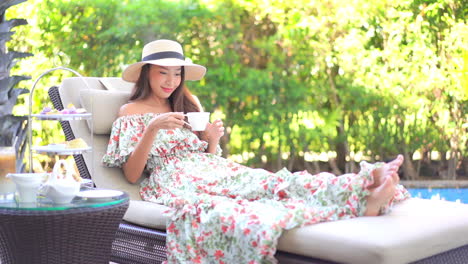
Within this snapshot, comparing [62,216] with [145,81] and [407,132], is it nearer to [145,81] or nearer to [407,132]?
[145,81]

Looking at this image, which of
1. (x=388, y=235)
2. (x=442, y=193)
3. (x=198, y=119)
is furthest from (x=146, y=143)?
(x=442, y=193)

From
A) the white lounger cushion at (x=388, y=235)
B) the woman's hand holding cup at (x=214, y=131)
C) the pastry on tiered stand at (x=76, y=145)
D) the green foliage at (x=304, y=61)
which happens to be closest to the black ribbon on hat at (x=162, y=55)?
the woman's hand holding cup at (x=214, y=131)

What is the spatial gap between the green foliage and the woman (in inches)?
143

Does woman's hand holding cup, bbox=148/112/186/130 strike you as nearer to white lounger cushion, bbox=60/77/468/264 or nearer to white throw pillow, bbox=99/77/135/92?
white lounger cushion, bbox=60/77/468/264

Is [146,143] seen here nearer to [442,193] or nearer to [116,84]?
[116,84]

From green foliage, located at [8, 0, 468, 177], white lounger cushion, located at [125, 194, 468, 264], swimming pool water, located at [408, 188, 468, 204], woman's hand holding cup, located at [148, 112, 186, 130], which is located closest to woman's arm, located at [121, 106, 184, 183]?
woman's hand holding cup, located at [148, 112, 186, 130]

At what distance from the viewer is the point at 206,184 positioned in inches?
137

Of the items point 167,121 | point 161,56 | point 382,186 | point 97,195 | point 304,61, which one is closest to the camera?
point 382,186

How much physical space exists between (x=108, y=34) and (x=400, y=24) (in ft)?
10.8

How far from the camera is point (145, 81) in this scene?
3895mm

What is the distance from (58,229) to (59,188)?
0.17 m

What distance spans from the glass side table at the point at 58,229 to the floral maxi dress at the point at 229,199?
12.0 inches

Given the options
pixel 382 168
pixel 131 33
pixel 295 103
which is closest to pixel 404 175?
pixel 295 103

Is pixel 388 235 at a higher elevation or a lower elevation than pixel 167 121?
lower
